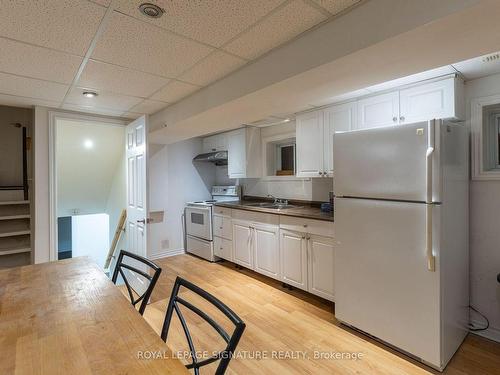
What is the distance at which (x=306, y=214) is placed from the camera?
288 cm

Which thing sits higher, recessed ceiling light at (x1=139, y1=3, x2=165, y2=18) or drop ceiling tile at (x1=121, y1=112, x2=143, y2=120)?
drop ceiling tile at (x1=121, y1=112, x2=143, y2=120)

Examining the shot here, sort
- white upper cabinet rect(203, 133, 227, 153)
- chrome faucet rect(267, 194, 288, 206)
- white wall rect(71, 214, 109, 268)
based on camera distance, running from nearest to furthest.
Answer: chrome faucet rect(267, 194, 288, 206), white upper cabinet rect(203, 133, 227, 153), white wall rect(71, 214, 109, 268)

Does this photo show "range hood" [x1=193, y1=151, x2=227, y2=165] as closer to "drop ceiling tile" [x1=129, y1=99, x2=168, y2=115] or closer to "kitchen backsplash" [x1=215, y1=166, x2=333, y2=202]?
"kitchen backsplash" [x1=215, y1=166, x2=333, y2=202]

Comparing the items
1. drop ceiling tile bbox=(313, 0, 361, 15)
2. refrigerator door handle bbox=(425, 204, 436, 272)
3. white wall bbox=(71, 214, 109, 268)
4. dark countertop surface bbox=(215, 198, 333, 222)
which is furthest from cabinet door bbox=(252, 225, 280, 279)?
white wall bbox=(71, 214, 109, 268)

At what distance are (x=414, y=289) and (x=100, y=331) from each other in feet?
6.38

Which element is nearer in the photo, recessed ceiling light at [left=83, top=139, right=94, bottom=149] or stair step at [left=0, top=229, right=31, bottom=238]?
stair step at [left=0, top=229, right=31, bottom=238]

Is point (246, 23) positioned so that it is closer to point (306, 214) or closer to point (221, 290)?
point (306, 214)

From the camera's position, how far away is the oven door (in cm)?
432

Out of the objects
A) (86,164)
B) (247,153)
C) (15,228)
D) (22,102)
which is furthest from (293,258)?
(86,164)

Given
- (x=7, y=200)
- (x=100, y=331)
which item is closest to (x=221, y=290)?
(x=100, y=331)

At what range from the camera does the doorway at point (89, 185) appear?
14.2 feet

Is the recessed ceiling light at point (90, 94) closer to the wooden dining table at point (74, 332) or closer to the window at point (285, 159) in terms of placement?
the wooden dining table at point (74, 332)

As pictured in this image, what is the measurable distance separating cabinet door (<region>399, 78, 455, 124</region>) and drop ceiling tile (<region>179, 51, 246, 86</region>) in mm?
1499

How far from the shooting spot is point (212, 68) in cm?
203
